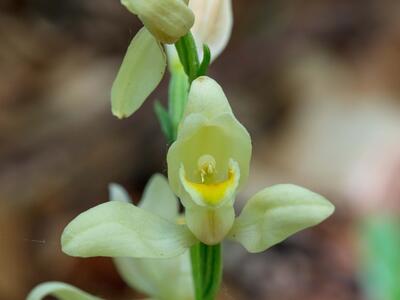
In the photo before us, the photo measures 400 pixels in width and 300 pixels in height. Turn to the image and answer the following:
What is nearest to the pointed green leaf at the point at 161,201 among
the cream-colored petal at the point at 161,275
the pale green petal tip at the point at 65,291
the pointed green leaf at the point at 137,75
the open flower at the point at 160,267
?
the open flower at the point at 160,267

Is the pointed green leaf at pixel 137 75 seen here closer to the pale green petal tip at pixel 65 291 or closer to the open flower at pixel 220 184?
the open flower at pixel 220 184

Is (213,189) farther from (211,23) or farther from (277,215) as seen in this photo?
(211,23)

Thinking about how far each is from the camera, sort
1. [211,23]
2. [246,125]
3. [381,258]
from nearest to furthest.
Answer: [211,23], [381,258], [246,125]

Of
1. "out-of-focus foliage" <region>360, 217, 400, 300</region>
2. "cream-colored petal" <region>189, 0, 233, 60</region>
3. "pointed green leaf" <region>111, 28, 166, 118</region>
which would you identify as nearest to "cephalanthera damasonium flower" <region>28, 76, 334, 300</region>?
"pointed green leaf" <region>111, 28, 166, 118</region>

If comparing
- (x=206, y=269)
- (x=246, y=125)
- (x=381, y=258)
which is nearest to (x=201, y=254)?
(x=206, y=269)

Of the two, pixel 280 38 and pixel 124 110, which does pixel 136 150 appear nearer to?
pixel 280 38

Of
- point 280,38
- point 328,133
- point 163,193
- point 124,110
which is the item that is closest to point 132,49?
point 124,110

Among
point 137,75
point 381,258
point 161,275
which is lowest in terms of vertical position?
point 381,258

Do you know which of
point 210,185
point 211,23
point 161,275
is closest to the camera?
point 210,185

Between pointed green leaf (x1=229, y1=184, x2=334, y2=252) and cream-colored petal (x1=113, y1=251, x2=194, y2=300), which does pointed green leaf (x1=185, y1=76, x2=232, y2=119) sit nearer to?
pointed green leaf (x1=229, y1=184, x2=334, y2=252)
